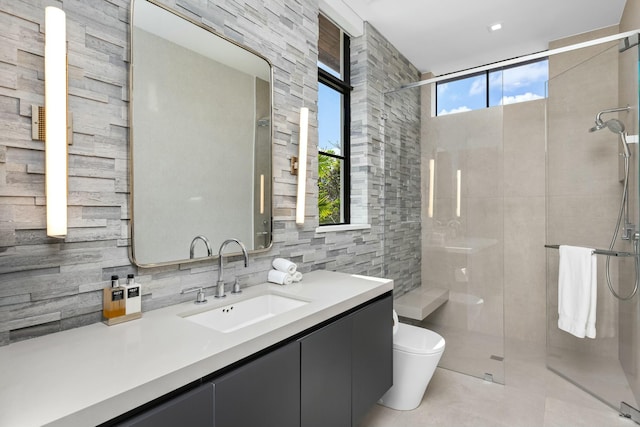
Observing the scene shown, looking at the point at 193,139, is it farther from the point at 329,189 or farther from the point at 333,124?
the point at 333,124

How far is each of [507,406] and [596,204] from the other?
1.43 meters

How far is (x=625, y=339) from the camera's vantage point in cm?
216

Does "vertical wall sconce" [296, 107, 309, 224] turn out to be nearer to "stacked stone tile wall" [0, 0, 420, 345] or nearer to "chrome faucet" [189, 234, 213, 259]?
"stacked stone tile wall" [0, 0, 420, 345]

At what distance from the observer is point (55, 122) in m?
1.08

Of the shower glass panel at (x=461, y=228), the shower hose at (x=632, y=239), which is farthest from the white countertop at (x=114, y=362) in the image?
the shower hose at (x=632, y=239)

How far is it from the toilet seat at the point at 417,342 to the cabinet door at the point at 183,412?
1.45 meters

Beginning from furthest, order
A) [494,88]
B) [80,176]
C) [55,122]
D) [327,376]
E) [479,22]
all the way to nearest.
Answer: [479,22], [494,88], [327,376], [80,176], [55,122]

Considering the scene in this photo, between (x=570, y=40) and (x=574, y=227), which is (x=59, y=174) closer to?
(x=574, y=227)

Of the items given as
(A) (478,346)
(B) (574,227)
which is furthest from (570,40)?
(A) (478,346)

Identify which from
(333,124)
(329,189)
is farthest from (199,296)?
(333,124)

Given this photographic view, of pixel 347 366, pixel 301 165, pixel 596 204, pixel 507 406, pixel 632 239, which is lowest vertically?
pixel 507 406

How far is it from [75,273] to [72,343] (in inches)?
9.7

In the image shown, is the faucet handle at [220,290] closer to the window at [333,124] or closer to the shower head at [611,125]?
the window at [333,124]

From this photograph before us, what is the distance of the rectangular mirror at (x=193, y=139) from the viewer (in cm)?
139
